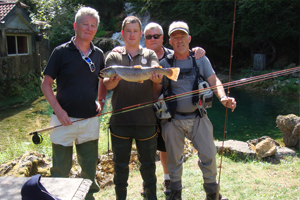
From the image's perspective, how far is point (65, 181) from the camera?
85.0 inches

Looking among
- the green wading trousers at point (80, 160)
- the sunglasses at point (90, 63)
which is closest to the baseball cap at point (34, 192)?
the green wading trousers at point (80, 160)

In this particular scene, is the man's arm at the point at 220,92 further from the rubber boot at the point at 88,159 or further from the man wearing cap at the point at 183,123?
the rubber boot at the point at 88,159

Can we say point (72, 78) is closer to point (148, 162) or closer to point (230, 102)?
point (148, 162)

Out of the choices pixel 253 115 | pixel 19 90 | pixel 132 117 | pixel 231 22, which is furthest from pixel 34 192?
pixel 231 22

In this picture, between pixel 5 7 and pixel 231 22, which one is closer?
pixel 5 7

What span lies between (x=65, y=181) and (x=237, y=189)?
2.77 meters

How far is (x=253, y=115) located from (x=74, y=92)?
10902mm

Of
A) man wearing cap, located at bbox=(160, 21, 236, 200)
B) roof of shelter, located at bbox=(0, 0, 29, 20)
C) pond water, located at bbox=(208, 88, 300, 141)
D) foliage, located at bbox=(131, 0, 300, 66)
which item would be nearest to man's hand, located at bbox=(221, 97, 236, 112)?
man wearing cap, located at bbox=(160, 21, 236, 200)

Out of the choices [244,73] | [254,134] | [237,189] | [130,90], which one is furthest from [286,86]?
[130,90]

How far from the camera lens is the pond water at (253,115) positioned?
31.3 feet

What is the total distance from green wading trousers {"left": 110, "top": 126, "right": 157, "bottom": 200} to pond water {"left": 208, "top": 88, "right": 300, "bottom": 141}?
634 cm

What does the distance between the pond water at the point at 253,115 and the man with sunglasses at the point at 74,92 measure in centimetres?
684

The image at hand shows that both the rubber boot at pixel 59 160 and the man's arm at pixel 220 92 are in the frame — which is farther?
the man's arm at pixel 220 92

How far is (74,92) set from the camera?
294 cm
